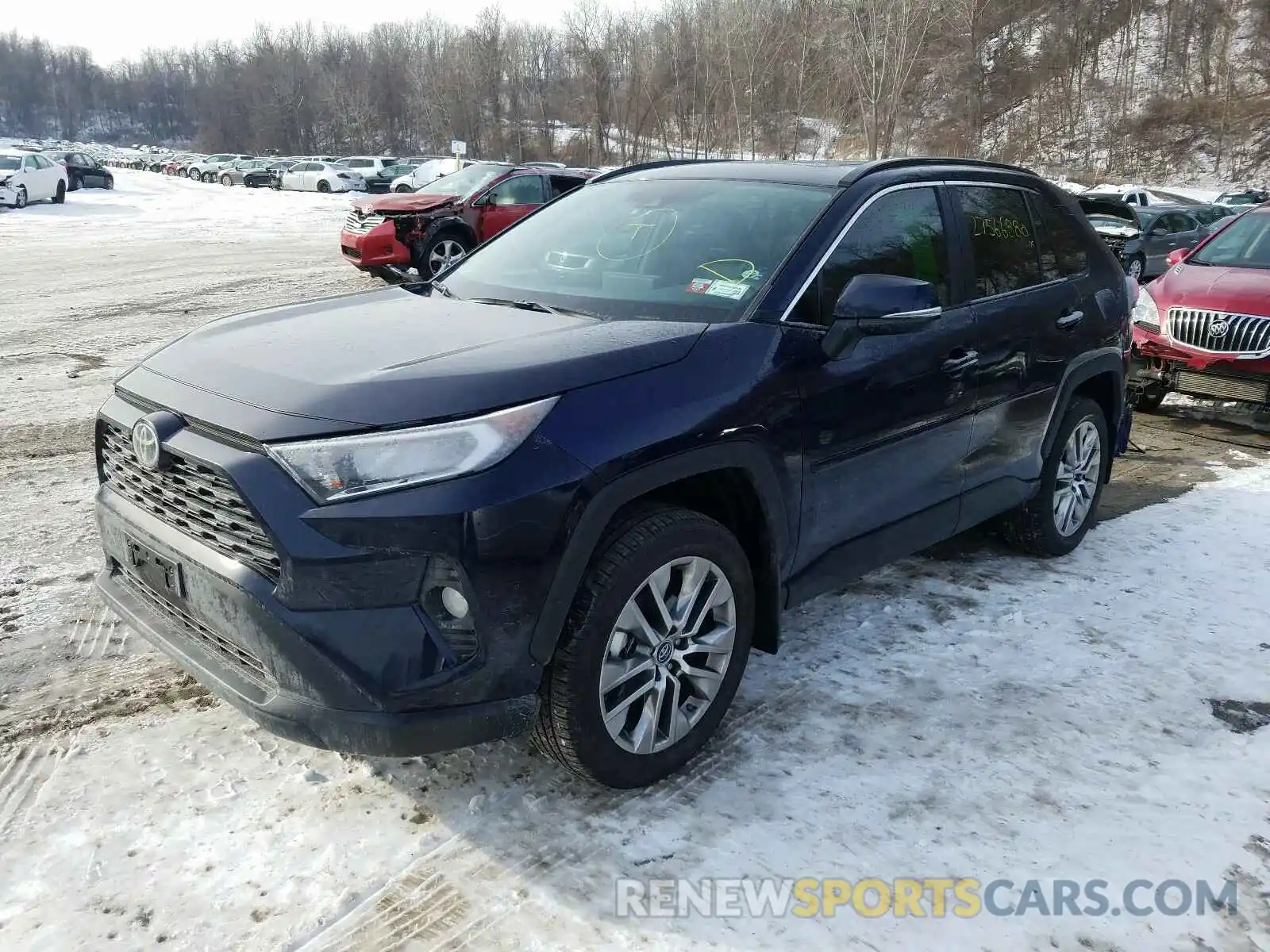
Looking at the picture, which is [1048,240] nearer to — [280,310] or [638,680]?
[638,680]

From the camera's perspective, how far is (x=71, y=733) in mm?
3064

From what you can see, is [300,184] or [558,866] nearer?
[558,866]

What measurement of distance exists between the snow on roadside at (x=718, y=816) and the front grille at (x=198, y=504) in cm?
80

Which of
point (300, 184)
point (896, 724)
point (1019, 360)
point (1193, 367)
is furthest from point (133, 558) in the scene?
point (300, 184)

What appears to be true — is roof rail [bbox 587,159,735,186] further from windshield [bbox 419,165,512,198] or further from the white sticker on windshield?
windshield [bbox 419,165,512,198]

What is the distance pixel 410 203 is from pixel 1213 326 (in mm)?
9910

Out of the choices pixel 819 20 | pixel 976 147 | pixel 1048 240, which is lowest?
pixel 1048 240

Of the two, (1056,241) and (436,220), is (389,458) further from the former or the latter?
(436,220)

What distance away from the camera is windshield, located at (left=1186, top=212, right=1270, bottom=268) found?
25.5ft

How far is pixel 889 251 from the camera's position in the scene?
3.52 meters

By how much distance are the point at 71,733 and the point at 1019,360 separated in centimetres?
379

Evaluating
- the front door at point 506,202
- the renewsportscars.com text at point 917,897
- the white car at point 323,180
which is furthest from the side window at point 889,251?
the white car at point 323,180

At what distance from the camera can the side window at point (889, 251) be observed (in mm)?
3193

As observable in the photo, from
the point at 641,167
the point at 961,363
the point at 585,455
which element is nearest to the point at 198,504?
the point at 585,455
